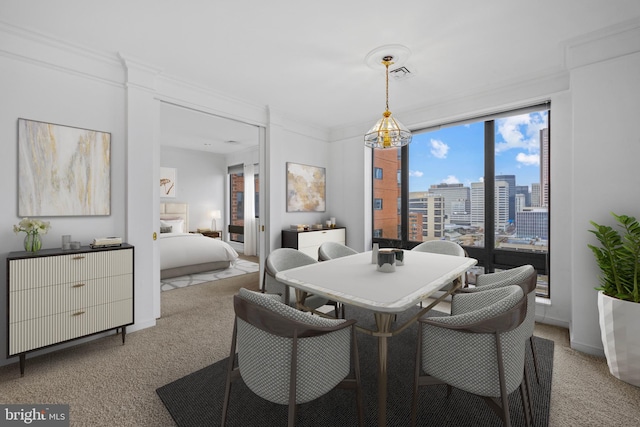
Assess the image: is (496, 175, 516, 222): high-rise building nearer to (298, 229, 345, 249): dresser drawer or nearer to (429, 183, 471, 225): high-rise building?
(429, 183, 471, 225): high-rise building

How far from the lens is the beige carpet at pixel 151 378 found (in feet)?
5.89

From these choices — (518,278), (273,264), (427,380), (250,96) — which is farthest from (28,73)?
(518,278)

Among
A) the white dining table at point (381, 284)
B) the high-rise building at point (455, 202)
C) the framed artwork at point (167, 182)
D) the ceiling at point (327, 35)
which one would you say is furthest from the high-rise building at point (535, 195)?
the framed artwork at point (167, 182)

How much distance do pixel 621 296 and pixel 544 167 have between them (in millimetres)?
1697

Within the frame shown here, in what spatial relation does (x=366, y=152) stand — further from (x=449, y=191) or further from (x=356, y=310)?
(x=356, y=310)

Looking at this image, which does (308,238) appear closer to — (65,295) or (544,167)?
(65,295)

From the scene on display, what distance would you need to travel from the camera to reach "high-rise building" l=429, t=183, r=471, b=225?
401 centimetres

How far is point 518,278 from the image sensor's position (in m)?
1.99

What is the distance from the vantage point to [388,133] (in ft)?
8.50

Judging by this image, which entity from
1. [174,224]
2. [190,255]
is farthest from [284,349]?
[174,224]

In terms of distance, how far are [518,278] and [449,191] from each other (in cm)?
237

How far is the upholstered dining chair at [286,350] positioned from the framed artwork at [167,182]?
260 inches

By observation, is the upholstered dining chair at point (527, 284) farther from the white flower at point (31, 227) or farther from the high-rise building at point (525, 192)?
the white flower at point (31, 227)

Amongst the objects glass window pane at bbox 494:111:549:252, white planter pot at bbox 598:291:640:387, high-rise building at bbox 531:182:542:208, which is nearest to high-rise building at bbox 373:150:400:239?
glass window pane at bbox 494:111:549:252
